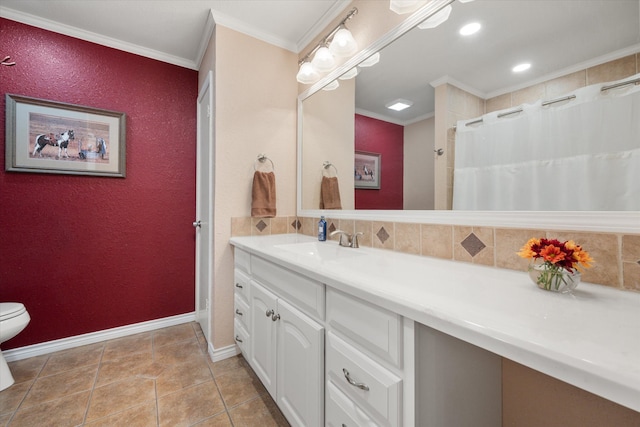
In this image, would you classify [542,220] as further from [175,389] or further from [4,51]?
[4,51]

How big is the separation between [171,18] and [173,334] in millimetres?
2320

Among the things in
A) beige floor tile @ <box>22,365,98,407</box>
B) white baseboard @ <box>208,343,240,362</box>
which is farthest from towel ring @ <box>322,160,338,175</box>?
beige floor tile @ <box>22,365,98,407</box>

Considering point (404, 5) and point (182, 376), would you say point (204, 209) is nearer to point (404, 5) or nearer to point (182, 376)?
point (182, 376)

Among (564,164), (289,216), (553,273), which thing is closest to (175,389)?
(289,216)

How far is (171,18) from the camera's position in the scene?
5.92ft

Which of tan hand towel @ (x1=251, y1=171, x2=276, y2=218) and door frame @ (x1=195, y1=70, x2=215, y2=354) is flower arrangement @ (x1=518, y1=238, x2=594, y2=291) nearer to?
tan hand towel @ (x1=251, y1=171, x2=276, y2=218)

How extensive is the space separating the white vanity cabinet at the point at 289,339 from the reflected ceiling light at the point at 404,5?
50.7 inches

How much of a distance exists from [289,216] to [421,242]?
1.14 metres

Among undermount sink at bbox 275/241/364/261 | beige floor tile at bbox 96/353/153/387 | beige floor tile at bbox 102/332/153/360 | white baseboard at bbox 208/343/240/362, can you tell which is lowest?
beige floor tile at bbox 96/353/153/387

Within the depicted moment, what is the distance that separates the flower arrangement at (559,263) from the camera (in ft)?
2.09

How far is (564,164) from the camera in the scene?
31.5 inches

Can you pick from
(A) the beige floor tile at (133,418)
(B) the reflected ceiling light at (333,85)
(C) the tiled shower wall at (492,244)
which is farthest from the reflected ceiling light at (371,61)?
(A) the beige floor tile at (133,418)

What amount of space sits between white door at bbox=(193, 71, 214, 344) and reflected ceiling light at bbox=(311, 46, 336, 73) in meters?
0.75

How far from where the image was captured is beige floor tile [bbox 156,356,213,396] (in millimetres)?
1509
